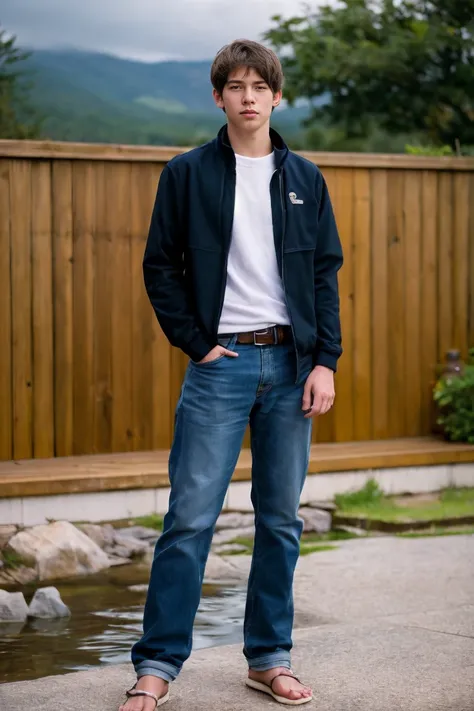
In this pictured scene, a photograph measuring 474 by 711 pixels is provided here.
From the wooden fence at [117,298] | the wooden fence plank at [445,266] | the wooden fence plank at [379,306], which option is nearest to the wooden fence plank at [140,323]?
the wooden fence at [117,298]

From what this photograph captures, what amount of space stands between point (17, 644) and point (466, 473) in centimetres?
333

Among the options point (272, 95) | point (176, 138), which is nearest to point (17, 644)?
point (272, 95)

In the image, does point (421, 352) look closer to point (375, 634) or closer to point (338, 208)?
point (338, 208)

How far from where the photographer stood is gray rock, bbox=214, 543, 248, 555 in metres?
5.54

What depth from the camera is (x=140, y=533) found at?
567 cm

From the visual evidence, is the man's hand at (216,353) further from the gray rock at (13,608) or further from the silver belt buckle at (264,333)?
the gray rock at (13,608)

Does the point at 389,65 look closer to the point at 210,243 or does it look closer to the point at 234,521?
the point at 234,521

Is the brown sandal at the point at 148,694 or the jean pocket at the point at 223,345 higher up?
the jean pocket at the point at 223,345

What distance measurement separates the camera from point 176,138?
4188 cm

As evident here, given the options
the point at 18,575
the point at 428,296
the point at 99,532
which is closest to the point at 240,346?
the point at 18,575

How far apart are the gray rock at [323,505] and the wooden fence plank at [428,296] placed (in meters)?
1.11

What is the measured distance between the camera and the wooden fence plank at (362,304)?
6895 millimetres

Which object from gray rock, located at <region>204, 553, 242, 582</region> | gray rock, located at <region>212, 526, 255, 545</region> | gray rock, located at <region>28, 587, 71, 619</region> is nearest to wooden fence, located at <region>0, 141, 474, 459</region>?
gray rock, located at <region>212, 526, 255, 545</region>

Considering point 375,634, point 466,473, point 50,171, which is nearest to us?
point 375,634
